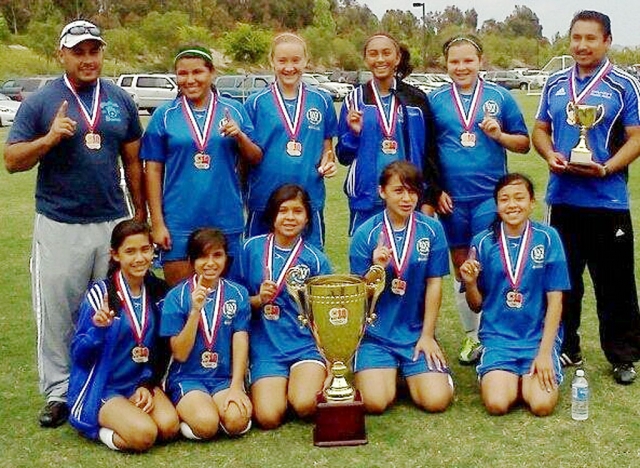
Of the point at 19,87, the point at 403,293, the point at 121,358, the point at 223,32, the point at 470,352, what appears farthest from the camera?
the point at 223,32

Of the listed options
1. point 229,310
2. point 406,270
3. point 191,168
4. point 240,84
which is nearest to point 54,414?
point 229,310

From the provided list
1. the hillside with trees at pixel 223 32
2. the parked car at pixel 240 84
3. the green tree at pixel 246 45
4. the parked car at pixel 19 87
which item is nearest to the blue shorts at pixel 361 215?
the hillside with trees at pixel 223 32

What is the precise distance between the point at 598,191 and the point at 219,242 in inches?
76.0

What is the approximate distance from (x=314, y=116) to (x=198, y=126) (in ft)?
2.06

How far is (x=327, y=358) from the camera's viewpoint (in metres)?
3.95

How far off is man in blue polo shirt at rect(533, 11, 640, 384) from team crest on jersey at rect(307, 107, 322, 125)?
3.86 feet

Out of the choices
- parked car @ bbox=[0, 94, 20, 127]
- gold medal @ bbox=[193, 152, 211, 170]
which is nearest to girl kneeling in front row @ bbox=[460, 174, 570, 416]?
gold medal @ bbox=[193, 152, 211, 170]

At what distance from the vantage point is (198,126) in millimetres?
4246

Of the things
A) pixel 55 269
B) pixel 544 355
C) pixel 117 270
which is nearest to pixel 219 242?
pixel 117 270

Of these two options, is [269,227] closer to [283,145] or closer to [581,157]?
[283,145]

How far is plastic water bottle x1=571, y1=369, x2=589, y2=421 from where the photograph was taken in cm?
397

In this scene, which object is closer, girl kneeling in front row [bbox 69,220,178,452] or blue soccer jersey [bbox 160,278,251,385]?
girl kneeling in front row [bbox 69,220,178,452]

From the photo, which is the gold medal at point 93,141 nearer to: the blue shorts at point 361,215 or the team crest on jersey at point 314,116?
the team crest on jersey at point 314,116

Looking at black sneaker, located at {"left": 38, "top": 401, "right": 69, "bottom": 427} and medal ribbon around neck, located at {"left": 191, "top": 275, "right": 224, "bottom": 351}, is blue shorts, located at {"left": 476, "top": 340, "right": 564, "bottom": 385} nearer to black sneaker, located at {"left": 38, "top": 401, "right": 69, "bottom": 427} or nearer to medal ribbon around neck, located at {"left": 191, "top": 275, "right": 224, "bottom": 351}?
medal ribbon around neck, located at {"left": 191, "top": 275, "right": 224, "bottom": 351}
